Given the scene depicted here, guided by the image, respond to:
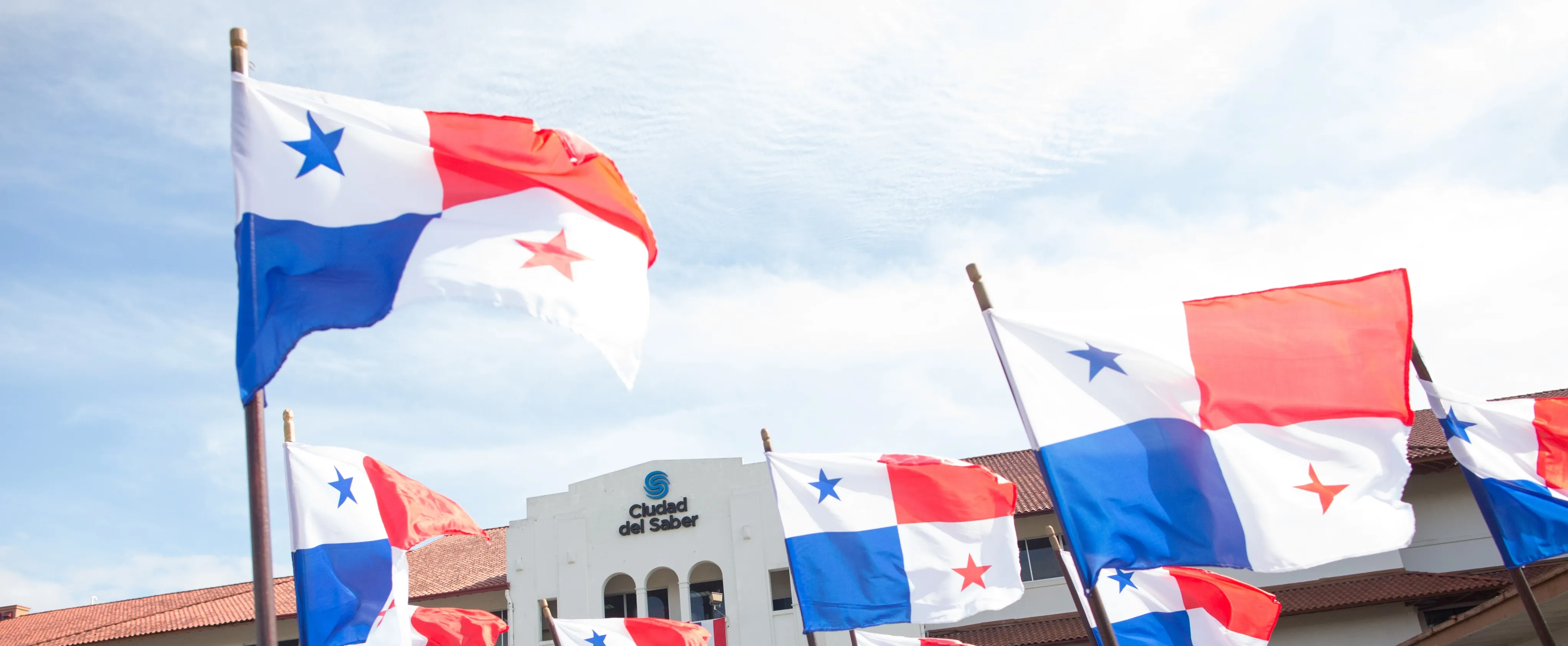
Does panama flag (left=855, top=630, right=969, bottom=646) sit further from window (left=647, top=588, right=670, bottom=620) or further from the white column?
window (left=647, top=588, right=670, bottom=620)

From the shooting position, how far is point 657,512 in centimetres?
3256

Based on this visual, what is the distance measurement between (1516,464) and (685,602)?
943 inches

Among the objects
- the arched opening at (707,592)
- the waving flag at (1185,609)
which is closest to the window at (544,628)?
the arched opening at (707,592)

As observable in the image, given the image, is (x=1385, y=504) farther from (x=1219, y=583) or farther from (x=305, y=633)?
(x=305, y=633)

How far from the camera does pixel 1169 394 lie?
7977 mm

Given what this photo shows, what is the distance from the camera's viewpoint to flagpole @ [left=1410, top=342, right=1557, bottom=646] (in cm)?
973

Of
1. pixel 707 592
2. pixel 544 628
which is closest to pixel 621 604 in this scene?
pixel 544 628

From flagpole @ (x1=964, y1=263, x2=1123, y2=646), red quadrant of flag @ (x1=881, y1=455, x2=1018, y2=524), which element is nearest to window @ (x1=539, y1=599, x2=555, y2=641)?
red quadrant of flag @ (x1=881, y1=455, x2=1018, y2=524)

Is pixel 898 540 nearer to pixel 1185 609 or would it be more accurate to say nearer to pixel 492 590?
pixel 1185 609

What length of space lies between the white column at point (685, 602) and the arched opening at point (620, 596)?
1533 millimetres

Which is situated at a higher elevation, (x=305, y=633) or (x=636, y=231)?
(x=636, y=231)

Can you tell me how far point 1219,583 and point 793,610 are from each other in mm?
17944

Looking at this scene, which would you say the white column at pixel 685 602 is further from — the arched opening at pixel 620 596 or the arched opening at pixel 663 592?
the arched opening at pixel 620 596

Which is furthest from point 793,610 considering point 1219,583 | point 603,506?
point 1219,583
